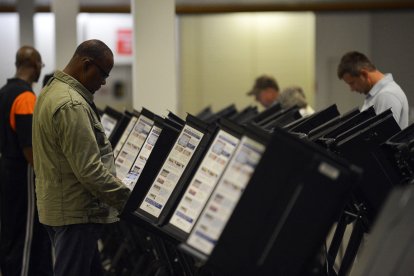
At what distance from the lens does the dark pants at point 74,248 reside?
4.00 m

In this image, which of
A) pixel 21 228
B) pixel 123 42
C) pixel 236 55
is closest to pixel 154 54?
pixel 21 228

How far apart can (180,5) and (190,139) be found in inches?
332

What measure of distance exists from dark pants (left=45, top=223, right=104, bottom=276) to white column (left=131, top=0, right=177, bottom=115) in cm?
317

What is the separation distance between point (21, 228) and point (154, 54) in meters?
1.97

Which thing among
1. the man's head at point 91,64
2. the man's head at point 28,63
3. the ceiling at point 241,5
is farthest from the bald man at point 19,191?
the ceiling at point 241,5

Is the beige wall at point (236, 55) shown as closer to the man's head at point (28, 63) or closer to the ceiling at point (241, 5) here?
the ceiling at point (241, 5)

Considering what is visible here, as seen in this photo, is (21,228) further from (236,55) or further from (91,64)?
(236,55)

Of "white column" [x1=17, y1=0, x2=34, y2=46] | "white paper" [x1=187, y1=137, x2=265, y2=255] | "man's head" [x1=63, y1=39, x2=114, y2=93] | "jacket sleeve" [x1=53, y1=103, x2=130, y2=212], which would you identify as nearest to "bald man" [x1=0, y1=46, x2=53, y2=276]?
"man's head" [x1=63, y1=39, x2=114, y2=93]

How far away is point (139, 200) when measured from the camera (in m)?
3.77

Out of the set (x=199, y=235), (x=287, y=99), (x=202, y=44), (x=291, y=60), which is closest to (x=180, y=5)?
(x=202, y=44)

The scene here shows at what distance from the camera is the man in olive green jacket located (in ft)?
12.8

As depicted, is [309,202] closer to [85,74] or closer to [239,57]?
[85,74]

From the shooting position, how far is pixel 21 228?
5797mm

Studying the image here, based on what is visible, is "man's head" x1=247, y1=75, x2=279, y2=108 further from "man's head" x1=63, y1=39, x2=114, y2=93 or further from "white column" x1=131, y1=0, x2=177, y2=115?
"man's head" x1=63, y1=39, x2=114, y2=93
